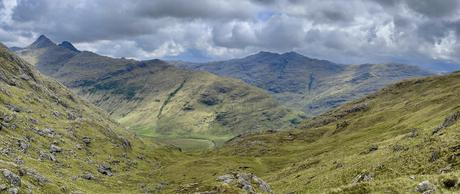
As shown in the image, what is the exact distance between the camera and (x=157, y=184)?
545ft

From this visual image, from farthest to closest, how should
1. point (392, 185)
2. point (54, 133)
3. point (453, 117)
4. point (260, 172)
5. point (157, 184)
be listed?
point (260, 172) → point (54, 133) → point (157, 184) → point (453, 117) → point (392, 185)

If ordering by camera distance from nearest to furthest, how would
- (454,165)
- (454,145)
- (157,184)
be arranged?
1. (454,165)
2. (454,145)
3. (157,184)

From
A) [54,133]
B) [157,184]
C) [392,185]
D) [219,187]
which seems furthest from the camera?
[54,133]

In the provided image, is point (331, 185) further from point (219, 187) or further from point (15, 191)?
point (15, 191)

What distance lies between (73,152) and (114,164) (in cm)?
2407

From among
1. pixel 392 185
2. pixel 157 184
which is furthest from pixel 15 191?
pixel 157 184

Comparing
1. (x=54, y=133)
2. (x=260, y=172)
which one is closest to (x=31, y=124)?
(x=54, y=133)

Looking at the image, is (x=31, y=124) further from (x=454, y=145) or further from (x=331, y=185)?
(x=454, y=145)

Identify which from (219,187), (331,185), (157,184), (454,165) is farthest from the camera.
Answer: (157,184)

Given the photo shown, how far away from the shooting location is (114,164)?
189 metres

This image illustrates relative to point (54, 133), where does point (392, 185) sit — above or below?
above

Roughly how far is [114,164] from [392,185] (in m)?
171

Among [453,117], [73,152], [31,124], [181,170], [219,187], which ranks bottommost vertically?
[181,170]

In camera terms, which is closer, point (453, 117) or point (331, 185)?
point (331, 185)
